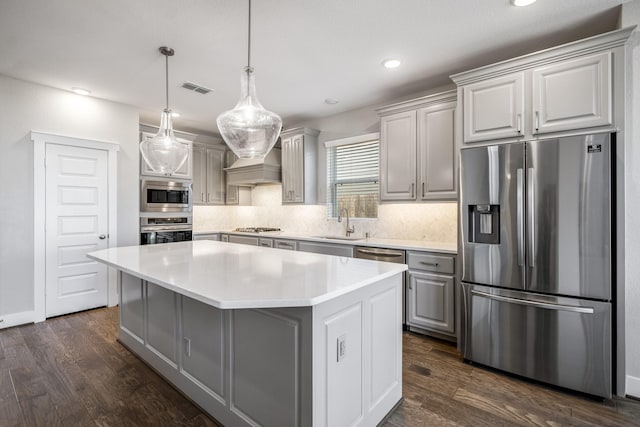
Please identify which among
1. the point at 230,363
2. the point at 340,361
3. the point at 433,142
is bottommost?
the point at 230,363

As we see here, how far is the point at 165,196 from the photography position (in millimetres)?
4648

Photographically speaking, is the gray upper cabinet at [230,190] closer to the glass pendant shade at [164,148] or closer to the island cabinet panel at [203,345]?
the glass pendant shade at [164,148]

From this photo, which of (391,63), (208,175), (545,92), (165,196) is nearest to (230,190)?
(208,175)

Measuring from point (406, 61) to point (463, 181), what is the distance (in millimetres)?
1292

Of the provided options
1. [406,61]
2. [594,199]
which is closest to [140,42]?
[406,61]

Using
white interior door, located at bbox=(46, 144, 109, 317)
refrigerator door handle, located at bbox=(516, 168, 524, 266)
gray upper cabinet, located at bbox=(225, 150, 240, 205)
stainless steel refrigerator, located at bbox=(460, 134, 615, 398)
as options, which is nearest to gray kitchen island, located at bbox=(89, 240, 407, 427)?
stainless steel refrigerator, located at bbox=(460, 134, 615, 398)

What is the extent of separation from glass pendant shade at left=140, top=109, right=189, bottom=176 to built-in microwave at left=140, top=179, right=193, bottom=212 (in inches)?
75.0

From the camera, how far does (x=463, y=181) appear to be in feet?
8.76

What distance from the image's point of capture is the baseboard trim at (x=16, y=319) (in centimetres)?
337

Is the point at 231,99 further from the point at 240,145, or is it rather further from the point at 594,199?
the point at 594,199

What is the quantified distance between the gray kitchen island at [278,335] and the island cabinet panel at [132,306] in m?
0.27

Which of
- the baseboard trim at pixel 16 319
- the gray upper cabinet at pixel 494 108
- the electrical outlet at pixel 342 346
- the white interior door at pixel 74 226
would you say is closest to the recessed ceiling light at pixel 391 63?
the gray upper cabinet at pixel 494 108

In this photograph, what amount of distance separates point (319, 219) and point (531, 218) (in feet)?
9.79

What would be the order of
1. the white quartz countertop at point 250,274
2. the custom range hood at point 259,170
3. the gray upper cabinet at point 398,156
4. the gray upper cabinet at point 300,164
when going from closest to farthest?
the white quartz countertop at point 250,274 < the gray upper cabinet at point 398,156 < the gray upper cabinet at point 300,164 < the custom range hood at point 259,170
